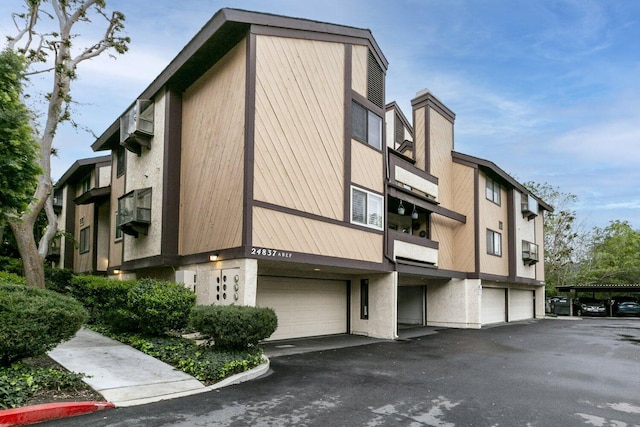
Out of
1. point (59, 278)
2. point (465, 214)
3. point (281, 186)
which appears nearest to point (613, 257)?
point (465, 214)

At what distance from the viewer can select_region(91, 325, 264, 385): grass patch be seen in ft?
27.1

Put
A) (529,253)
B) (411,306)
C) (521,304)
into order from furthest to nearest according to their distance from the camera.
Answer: (521,304) → (529,253) → (411,306)

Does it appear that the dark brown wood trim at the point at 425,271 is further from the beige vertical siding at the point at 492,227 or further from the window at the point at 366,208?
the window at the point at 366,208

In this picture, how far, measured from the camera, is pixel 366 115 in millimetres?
15469

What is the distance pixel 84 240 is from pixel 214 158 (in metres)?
14.2

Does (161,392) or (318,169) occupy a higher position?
(318,169)

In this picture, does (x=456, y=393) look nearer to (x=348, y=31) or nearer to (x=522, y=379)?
(x=522, y=379)

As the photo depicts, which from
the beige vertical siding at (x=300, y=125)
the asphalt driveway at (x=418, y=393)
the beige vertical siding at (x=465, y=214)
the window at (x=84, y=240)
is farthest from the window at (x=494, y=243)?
the window at (x=84, y=240)

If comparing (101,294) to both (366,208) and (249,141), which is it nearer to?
(249,141)

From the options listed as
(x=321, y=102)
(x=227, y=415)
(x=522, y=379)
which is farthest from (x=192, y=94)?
(x=522, y=379)

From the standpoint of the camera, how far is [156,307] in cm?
→ 1049

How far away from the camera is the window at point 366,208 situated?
14.5 m

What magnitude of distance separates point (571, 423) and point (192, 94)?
13.3m

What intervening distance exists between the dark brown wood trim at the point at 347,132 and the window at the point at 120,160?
10.3 meters
